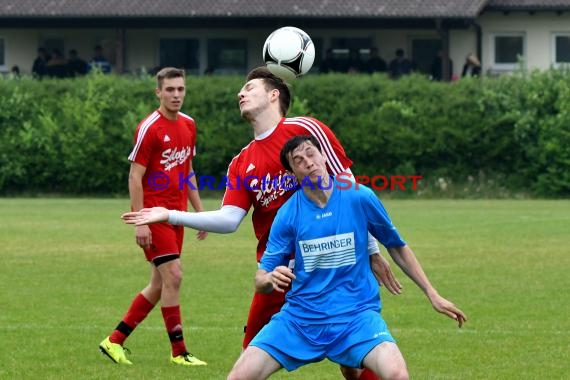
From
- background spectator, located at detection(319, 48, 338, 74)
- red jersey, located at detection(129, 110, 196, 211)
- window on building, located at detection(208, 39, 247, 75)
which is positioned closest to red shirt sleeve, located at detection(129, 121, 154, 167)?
red jersey, located at detection(129, 110, 196, 211)

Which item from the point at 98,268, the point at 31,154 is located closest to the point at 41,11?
the point at 31,154

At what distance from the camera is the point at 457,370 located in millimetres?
9328

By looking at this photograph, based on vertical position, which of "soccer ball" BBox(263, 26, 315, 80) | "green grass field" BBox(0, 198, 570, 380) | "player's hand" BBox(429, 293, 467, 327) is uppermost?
"soccer ball" BBox(263, 26, 315, 80)

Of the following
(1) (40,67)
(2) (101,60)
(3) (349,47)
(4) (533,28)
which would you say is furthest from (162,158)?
(3) (349,47)

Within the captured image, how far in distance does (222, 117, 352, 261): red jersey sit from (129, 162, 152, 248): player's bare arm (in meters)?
Answer: 2.25

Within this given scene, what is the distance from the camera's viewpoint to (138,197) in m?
9.85

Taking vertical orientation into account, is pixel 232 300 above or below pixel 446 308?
below

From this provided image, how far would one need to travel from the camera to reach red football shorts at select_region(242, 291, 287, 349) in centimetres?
756

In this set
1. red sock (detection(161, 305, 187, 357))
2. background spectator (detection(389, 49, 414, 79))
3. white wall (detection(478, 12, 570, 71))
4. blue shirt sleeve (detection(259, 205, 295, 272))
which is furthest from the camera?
white wall (detection(478, 12, 570, 71))

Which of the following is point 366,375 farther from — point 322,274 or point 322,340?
point 322,274

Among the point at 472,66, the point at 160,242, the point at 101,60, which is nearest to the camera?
the point at 160,242

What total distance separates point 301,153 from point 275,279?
2.16ft

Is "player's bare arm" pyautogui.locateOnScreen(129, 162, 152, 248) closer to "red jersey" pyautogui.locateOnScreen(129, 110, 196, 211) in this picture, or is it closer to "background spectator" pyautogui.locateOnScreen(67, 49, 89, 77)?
"red jersey" pyautogui.locateOnScreen(129, 110, 196, 211)

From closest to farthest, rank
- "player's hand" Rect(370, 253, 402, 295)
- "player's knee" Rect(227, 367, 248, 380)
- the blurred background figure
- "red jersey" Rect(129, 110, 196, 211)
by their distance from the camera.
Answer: "player's knee" Rect(227, 367, 248, 380), "player's hand" Rect(370, 253, 402, 295), "red jersey" Rect(129, 110, 196, 211), the blurred background figure
